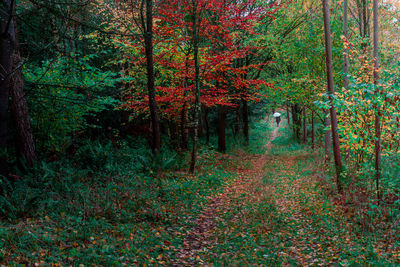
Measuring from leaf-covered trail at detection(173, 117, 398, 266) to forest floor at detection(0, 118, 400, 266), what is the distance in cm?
2

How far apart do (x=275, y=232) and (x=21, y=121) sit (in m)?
7.80

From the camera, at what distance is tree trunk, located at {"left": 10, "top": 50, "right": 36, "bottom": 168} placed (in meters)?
7.85

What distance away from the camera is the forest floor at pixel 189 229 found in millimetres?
4992

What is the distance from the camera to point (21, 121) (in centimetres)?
796

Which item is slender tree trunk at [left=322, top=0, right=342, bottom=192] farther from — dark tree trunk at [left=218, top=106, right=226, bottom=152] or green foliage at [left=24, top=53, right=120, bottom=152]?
dark tree trunk at [left=218, top=106, right=226, bottom=152]

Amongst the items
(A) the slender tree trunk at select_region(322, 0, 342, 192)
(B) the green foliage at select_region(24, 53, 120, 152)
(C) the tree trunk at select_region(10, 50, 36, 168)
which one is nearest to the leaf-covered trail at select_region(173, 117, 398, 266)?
(A) the slender tree trunk at select_region(322, 0, 342, 192)

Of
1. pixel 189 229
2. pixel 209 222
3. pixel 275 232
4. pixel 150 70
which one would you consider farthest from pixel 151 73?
pixel 275 232

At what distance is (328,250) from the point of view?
5.92m

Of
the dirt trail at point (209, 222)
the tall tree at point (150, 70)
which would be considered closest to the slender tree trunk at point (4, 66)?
the tall tree at point (150, 70)

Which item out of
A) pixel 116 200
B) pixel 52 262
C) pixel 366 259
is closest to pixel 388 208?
pixel 366 259

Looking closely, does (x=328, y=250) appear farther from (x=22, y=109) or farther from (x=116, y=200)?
(x=22, y=109)

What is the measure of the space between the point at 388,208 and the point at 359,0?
10.5 m

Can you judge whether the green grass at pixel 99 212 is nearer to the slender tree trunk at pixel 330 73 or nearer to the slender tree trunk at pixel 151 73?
the slender tree trunk at pixel 151 73

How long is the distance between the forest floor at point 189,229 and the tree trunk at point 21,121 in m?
1.74
